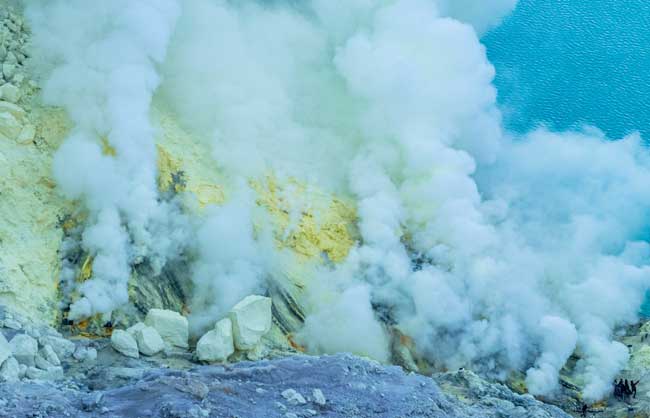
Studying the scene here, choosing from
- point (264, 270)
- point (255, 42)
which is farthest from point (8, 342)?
point (255, 42)

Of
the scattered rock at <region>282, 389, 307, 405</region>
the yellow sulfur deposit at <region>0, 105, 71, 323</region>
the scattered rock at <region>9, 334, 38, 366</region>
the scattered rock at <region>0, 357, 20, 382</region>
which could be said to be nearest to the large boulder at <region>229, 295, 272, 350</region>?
the scattered rock at <region>282, 389, 307, 405</region>

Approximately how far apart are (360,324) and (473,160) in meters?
7.55

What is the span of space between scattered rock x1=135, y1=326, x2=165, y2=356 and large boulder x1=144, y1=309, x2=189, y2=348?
0.37 meters

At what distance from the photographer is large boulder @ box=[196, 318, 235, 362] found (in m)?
18.1

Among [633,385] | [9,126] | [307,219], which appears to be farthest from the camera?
[307,219]

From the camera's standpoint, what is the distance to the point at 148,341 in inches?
696

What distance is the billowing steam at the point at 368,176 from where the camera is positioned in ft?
66.9

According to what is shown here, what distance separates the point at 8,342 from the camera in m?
15.7

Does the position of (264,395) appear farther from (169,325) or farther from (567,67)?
(567,67)

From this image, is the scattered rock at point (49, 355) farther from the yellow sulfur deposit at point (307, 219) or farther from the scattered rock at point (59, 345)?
the yellow sulfur deposit at point (307, 219)

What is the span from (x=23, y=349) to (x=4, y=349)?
2.14 ft

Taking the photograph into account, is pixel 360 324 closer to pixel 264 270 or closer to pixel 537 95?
pixel 264 270

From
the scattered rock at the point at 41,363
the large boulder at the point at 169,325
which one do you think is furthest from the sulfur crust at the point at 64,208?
the large boulder at the point at 169,325

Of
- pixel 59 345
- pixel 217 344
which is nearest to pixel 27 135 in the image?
pixel 59 345
